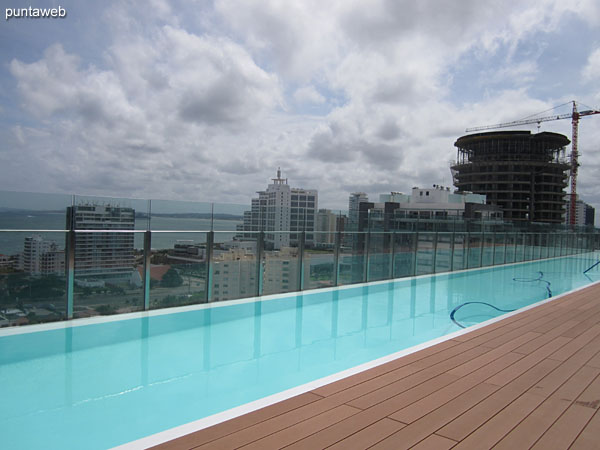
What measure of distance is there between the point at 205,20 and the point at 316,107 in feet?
14.4

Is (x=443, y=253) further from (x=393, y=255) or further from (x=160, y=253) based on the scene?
(x=160, y=253)

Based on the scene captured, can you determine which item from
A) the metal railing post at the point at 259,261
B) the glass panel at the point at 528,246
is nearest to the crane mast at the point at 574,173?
the glass panel at the point at 528,246

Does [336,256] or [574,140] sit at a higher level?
[574,140]

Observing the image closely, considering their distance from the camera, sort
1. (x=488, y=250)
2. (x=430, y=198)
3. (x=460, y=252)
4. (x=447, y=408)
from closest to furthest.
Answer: (x=447, y=408) → (x=460, y=252) → (x=488, y=250) → (x=430, y=198)

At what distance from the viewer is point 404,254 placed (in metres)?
11.1

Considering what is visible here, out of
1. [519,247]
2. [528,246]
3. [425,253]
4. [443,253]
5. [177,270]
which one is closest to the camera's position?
[177,270]

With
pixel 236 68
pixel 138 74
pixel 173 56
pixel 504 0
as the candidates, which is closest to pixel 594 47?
pixel 504 0

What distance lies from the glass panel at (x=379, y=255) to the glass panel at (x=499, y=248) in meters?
6.65

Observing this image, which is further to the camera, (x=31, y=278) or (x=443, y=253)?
(x=443, y=253)

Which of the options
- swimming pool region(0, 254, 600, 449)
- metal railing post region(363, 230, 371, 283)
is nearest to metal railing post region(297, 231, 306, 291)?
swimming pool region(0, 254, 600, 449)

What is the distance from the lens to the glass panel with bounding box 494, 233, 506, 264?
15.4 metres

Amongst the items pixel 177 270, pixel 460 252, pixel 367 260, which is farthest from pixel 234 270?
pixel 460 252

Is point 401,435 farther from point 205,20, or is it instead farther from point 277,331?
point 205,20

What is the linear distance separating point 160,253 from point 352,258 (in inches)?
178
